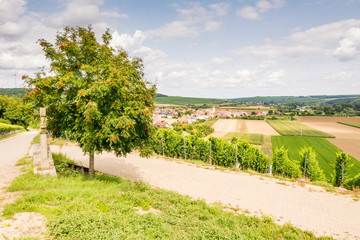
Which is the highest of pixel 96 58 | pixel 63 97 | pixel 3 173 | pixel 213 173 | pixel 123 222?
pixel 96 58

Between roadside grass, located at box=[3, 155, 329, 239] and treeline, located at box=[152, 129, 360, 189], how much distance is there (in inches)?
336

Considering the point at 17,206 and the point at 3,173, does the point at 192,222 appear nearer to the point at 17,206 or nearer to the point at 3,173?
the point at 17,206

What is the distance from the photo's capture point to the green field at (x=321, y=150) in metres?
27.7

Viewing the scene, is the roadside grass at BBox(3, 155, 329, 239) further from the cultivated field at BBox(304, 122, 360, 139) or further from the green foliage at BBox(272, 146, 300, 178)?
the cultivated field at BBox(304, 122, 360, 139)

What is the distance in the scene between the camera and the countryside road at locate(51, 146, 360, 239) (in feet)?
23.0

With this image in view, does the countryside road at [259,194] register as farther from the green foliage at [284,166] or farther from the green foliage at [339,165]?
the green foliage at [339,165]

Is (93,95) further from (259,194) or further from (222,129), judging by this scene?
(222,129)

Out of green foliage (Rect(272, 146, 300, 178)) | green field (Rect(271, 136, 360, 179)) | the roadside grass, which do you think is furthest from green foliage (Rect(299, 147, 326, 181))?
green field (Rect(271, 136, 360, 179))

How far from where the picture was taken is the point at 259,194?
9469mm

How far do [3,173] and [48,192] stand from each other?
578 cm

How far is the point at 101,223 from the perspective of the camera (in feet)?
14.1

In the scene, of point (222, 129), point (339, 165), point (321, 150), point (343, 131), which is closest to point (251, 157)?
point (339, 165)

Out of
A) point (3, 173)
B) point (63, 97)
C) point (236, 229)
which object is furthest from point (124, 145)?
point (3, 173)

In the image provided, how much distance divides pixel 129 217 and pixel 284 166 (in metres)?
14.1
